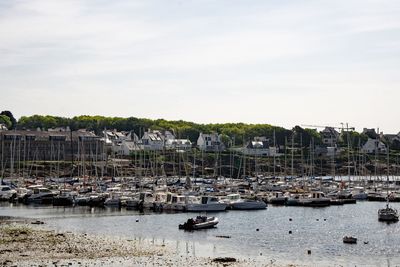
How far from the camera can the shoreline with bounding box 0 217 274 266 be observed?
46.7 m

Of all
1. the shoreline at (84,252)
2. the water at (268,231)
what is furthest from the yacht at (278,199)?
the shoreline at (84,252)

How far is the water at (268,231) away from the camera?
171ft

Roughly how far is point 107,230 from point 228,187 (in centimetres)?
4891

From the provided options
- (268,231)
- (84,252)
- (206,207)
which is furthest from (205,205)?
(84,252)

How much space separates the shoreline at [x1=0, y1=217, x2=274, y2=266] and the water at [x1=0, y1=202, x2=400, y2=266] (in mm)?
2310

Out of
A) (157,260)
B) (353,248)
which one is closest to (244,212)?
(353,248)

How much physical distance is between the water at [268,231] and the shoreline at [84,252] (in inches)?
90.9

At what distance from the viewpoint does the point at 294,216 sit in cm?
8206

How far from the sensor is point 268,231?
67.1m

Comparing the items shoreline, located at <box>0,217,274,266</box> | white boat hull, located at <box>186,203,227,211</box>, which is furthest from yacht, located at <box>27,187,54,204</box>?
shoreline, located at <box>0,217,274,266</box>

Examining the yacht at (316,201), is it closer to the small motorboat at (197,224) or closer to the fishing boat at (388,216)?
the fishing boat at (388,216)

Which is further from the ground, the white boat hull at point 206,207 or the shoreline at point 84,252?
the white boat hull at point 206,207

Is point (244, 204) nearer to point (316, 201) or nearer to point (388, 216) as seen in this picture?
point (316, 201)

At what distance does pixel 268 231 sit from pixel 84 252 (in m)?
22.8
